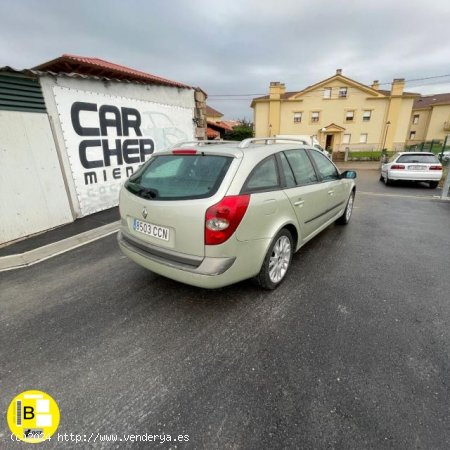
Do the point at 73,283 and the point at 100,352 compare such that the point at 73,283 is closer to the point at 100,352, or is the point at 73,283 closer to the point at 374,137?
the point at 100,352

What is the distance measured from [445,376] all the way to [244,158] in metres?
2.32

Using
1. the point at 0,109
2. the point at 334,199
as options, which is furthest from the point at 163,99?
the point at 334,199

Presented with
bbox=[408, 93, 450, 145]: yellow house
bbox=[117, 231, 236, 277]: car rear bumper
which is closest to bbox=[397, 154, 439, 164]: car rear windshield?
bbox=[117, 231, 236, 277]: car rear bumper

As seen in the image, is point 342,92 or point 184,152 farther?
point 342,92

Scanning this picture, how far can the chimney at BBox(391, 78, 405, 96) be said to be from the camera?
29.9 meters

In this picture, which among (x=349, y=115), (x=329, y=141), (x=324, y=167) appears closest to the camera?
(x=324, y=167)

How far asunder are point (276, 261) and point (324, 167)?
1941mm

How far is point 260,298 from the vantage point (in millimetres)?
2766

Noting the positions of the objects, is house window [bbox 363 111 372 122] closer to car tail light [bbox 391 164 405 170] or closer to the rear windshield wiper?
car tail light [bbox 391 164 405 170]

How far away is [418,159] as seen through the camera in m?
9.40

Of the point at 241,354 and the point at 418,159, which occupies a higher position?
the point at 418,159

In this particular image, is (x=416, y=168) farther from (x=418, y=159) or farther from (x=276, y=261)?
(x=276, y=261)

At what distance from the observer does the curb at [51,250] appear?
3.67 meters

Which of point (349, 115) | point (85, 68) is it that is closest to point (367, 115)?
point (349, 115)
